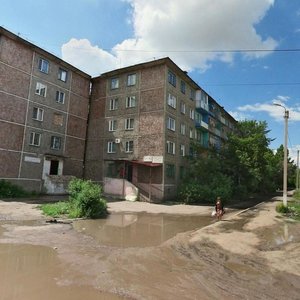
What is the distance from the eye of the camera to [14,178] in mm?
28188

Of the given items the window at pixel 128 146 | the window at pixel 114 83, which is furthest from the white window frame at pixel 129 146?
the window at pixel 114 83

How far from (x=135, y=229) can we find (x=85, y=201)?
3.74m

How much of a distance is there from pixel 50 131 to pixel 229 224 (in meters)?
22.6

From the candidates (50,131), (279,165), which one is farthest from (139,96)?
(279,165)

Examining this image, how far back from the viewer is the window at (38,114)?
30.8 m

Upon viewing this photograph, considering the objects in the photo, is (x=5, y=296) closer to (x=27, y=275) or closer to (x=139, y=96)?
(x=27, y=275)

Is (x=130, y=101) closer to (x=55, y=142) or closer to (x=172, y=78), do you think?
(x=172, y=78)

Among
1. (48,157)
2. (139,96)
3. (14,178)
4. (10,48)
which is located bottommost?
(14,178)

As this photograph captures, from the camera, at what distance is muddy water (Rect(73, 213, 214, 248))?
11852mm

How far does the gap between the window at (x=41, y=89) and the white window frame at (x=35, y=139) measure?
13.5 ft

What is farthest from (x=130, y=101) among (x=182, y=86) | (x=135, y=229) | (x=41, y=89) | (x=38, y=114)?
(x=135, y=229)

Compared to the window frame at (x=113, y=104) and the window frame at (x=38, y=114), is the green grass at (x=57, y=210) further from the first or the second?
the window frame at (x=113, y=104)

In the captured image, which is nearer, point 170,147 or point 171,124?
point 170,147

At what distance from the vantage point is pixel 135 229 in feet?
48.5
